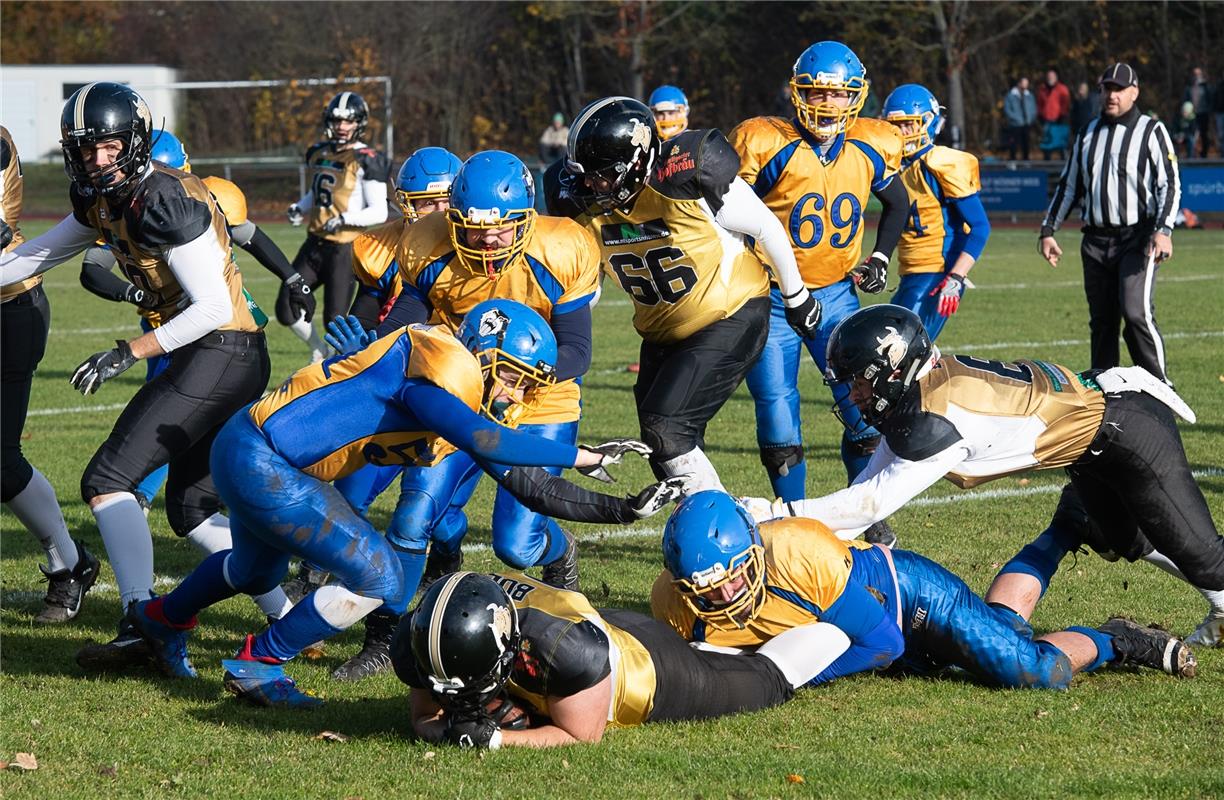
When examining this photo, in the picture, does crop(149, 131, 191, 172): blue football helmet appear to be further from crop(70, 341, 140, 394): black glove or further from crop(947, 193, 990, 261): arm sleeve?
crop(947, 193, 990, 261): arm sleeve

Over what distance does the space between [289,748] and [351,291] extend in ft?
24.1

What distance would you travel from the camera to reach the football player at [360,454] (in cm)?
430

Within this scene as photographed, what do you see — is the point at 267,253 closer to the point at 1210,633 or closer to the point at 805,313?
the point at 805,313

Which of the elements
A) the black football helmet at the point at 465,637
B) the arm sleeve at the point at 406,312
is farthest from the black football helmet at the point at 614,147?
the black football helmet at the point at 465,637

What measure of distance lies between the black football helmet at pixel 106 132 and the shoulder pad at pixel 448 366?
1.40m

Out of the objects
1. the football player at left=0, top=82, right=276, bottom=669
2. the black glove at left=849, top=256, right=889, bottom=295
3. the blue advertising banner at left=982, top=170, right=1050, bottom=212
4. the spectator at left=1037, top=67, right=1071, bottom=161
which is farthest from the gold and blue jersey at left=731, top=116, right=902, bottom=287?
the spectator at left=1037, top=67, right=1071, bottom=161

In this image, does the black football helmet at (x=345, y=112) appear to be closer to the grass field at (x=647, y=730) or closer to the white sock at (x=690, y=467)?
the grass field at (x=647, y=730)

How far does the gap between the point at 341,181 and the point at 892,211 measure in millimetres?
5266

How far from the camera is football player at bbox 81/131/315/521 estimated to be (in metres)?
5.97

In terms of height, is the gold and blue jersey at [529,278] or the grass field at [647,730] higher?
the gold and blue jersey at [529,278]

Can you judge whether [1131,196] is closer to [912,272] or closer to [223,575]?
[912,272]

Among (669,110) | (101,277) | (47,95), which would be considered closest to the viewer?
(101,277)

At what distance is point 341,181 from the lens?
37.1 feet

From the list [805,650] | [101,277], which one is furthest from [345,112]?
[805,650]
